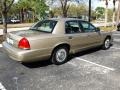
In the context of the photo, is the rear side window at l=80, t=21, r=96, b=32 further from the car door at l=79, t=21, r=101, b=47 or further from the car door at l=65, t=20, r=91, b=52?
the car door at l=65, t=20, r=91, b=52

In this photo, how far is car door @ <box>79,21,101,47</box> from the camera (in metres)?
7.44

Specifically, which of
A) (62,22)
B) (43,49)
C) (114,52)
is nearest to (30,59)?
(43,49)

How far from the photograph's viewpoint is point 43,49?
6.04 meters

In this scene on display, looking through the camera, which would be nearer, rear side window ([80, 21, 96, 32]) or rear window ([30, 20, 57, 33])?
rear window ([30, 20, 57, 33])

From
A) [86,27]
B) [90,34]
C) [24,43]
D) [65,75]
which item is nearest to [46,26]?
[24,43]

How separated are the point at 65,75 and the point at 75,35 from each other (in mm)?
1804

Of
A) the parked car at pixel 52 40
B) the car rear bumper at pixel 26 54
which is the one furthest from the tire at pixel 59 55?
the car rear bumper at pixel 26 54

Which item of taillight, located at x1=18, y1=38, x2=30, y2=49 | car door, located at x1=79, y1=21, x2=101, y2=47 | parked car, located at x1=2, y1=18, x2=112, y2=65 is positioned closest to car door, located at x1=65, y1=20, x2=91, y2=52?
parked car, located at x1=2, y1=18, x2=112, y2=65

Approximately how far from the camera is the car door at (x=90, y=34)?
744 cm

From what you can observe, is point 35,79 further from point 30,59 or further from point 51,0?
point 51,0

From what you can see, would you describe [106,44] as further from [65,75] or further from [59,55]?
[65,75]

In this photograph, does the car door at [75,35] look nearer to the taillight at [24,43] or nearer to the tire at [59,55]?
the tire at [59,55]

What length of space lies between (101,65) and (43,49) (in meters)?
2.10

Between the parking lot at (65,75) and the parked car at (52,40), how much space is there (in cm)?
43
